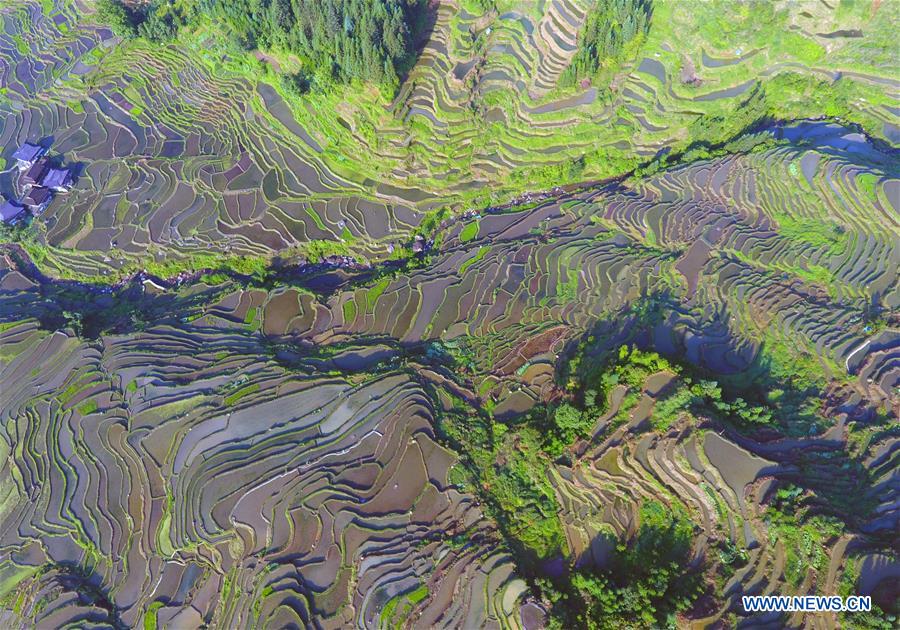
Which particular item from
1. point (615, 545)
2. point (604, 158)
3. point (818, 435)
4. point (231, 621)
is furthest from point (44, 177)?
point (818, 435)

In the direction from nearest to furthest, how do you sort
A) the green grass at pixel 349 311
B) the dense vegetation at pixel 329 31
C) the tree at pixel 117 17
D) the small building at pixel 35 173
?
the green grass at pixel 349 311, the dense vegetation at pixel 329 31, the small building at pixel 35 173, the tree at pixel 117 17

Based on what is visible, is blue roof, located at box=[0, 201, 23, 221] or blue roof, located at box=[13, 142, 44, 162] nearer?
blue roof, located at box=[0, 201, 23, 221]

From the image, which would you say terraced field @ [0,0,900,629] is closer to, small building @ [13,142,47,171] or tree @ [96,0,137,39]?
tree @ [96,0,137,39]

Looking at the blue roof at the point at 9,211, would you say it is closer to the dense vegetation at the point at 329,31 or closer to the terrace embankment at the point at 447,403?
the terrace embankment at the point at 447,403

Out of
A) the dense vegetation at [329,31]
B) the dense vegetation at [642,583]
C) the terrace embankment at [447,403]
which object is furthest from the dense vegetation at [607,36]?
the dense vegetation at [642,583]

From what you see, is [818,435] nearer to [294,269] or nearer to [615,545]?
[615,545]

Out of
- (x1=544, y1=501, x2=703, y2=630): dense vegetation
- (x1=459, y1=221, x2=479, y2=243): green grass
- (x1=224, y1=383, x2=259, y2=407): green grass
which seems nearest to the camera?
(x1=544, y1=501, x2=703, y2=630): dense vegetation

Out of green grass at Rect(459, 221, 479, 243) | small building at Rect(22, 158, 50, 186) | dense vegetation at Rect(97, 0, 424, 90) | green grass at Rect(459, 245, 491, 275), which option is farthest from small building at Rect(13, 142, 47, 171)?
green grass at Rect(459, 245, 491, 275)
